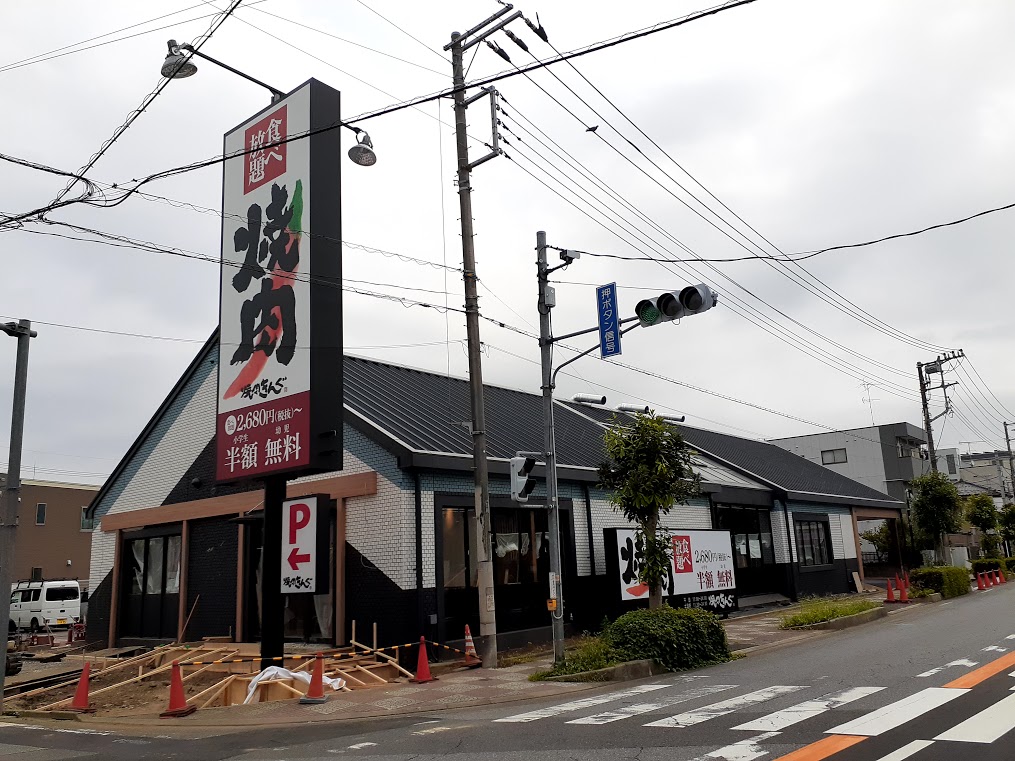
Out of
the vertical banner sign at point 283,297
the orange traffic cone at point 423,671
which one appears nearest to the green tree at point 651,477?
the orange traffic cone at point 423,671

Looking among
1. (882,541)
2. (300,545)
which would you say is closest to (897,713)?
(300,545)

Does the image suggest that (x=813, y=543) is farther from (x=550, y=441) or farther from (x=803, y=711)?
(x=803, y=711)

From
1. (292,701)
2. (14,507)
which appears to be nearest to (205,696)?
(292,701)

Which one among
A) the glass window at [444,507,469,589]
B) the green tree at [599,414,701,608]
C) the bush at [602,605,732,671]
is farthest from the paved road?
the glass window at [444,507,469,589]

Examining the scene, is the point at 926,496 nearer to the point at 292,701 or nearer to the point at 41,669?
the point at 292,701

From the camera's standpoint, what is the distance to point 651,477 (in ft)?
59.8

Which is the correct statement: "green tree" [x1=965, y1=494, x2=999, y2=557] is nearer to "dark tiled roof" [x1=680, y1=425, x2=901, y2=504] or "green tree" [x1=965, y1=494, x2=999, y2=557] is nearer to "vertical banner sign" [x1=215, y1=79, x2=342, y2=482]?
"dark tiled roof" [x1=680, y1=425, x2=901, y2=504]

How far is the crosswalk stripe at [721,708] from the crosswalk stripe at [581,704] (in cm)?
168

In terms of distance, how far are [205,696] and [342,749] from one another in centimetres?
572

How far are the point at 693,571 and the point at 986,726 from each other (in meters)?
15.5

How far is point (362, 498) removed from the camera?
18.3m

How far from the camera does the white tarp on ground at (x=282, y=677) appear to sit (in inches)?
553

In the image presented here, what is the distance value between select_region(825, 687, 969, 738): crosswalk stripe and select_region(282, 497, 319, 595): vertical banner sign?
949cm

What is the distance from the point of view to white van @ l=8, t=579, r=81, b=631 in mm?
37000
